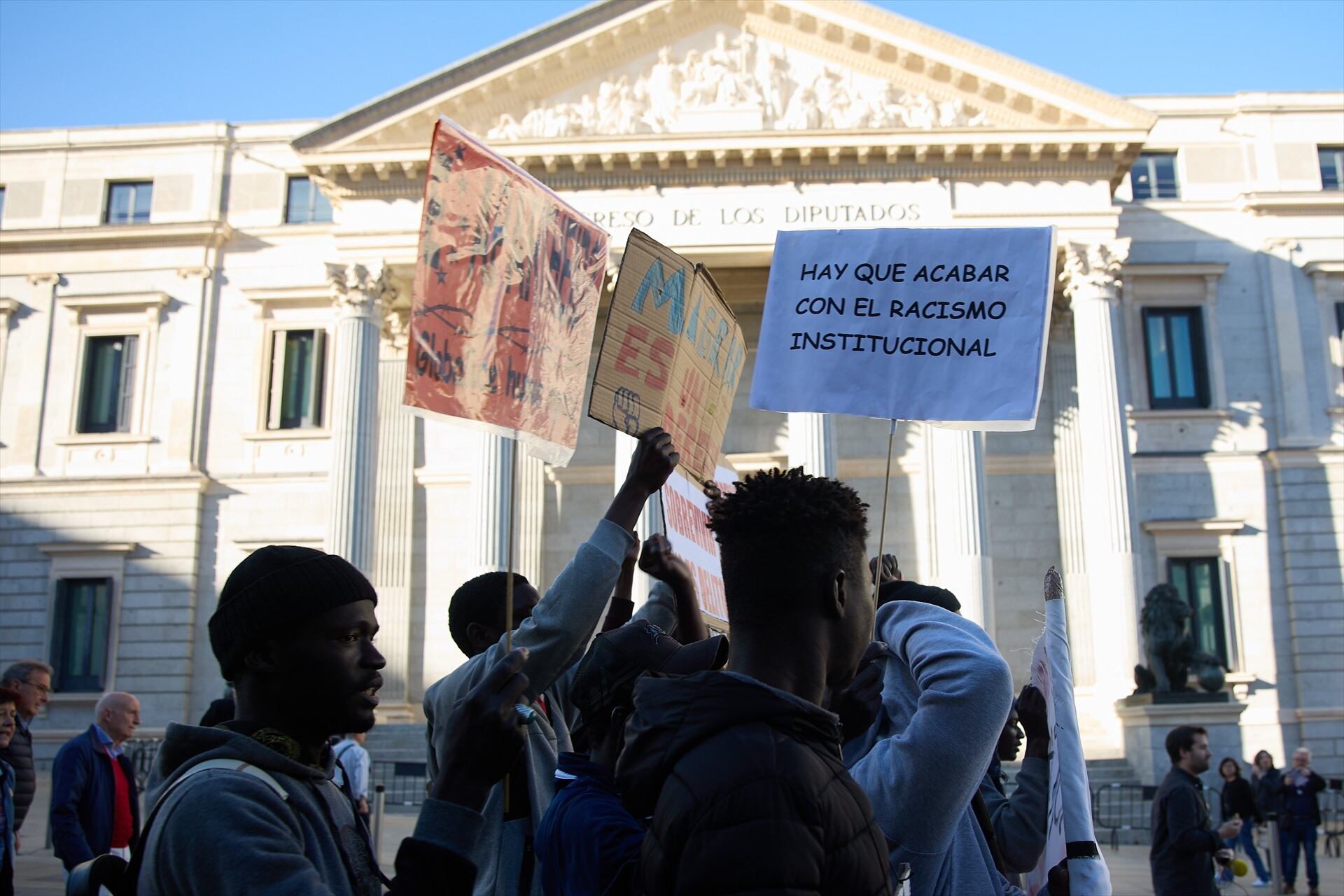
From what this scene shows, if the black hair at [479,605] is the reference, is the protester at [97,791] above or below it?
below

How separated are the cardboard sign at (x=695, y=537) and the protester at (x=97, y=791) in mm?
3785

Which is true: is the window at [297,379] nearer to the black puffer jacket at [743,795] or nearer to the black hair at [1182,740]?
the black hair at [1182,740]

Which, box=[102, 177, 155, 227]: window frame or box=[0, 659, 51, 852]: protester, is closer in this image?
box=[0, 659, 51, 852]: protester

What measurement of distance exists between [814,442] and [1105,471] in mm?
5646

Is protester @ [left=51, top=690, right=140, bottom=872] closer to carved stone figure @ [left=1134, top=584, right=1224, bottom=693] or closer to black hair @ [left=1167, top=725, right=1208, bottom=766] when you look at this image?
black hair @ [left=1167, top=725, right=1208, bottom=766]

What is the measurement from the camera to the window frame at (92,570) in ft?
95.4

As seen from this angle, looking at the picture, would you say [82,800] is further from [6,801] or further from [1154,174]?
[1154,174]

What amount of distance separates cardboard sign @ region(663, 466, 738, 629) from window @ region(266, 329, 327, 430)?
82.4 ft

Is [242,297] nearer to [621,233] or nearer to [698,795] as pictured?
[621,233]

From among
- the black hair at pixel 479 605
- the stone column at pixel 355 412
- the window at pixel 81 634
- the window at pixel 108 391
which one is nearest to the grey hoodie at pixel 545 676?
the black hair at pixel 479 605

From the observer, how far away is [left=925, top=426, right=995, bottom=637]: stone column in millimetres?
24828

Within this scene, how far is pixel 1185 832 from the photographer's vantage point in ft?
26.5

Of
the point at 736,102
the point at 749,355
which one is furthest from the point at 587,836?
the point at 736,102

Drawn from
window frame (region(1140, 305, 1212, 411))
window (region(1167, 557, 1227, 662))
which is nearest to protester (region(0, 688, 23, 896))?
window (region(1167, 557, 1227, 662))
